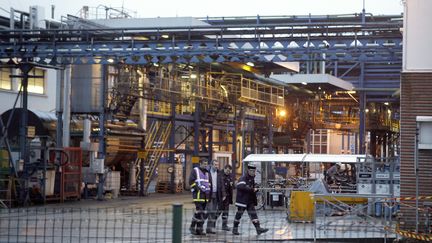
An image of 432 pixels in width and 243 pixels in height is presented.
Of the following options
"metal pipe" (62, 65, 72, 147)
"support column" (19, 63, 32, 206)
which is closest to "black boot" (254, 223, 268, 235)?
"support column" (19, 63, 32, 206)

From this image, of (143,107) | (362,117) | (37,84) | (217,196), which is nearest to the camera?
(217,196)

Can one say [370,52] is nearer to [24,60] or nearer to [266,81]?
[24,60]

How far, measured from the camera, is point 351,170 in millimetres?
33344

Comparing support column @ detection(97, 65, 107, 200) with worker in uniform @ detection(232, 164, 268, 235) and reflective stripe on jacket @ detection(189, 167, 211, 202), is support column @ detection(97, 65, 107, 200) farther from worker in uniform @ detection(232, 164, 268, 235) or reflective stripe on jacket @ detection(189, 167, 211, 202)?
worker in uniform @ detection(232, 164, 268, 235)

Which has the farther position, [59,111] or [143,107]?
[143,107]

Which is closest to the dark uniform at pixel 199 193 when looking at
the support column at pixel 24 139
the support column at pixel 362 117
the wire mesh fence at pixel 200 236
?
the wire mesh fence at pixel 200 236

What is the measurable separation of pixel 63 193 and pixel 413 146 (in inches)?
727

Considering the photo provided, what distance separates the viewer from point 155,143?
42.9 meters

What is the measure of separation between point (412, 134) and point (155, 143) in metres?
26.0

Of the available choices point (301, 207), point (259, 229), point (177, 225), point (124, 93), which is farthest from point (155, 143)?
point (177, 225)

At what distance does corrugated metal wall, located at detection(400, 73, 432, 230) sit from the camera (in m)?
17.8

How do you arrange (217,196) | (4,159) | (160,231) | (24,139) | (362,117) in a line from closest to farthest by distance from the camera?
(160,231) < (217,196) < (24,139) < (4,159) < (362,117)

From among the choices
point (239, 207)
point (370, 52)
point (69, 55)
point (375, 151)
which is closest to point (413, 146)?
point (239, 207)

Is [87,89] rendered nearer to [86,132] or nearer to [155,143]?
[86,132]
